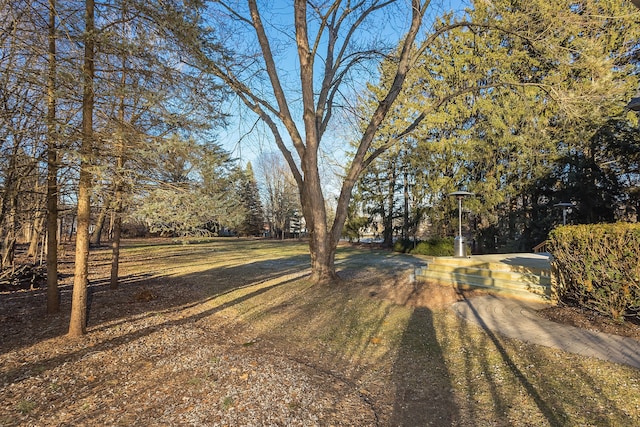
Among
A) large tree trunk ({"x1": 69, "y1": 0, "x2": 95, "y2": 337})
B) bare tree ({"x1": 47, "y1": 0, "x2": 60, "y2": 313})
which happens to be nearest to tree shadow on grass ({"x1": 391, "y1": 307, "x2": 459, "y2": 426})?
large tree trunk ({"x1": 69, "y1": 0, "x2": 95, "y2": 337})

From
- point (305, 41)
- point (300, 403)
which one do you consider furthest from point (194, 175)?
point (305, 41)

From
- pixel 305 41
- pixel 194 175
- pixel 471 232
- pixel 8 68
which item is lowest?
pixel 471 232

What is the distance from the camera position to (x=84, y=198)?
4.48 metres

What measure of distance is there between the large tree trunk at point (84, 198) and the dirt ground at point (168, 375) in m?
0.36

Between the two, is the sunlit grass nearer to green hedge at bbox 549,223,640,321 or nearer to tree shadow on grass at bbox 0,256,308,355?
tree shadow on grass at bbox 0,256,308,355

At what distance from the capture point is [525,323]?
16.7 ft

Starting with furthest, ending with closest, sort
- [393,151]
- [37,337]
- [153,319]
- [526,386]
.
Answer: [393,151]
[153,319]
[37,337]
[526,386]

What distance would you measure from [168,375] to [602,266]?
5.73 metres

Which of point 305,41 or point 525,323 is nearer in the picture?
point 525,323

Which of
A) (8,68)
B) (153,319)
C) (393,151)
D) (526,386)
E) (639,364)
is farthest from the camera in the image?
(393,151)

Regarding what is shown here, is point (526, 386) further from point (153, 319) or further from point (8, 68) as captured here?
point (8, 68)

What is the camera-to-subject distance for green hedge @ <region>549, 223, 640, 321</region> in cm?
440

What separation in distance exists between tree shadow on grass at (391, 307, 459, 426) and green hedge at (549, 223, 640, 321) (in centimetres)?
243

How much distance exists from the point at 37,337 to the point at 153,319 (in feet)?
4.95
